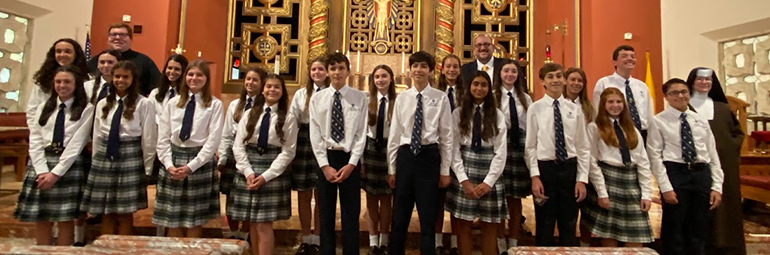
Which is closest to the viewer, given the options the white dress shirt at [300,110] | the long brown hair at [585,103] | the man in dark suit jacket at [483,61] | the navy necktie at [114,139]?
the navy necktie at [114,139]

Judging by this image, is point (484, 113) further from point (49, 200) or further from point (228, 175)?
point (49, 200)

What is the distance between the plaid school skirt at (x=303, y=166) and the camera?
269 cm

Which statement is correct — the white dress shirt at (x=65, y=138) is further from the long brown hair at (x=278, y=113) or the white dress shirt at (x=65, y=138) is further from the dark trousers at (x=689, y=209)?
the dark trousers at (x=689, y=209)

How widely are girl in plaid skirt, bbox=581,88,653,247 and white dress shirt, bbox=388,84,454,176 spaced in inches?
31.7

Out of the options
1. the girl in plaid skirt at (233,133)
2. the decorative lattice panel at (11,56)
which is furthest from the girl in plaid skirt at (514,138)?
the decorative lattice panel at (11,56)

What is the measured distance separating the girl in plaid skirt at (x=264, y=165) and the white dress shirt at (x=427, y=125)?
56cm

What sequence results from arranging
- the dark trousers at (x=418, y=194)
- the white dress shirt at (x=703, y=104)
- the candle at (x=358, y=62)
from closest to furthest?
the dark trousers at (x=418, y=194)
the white dress shirt at (x=703, y=104)
the candle at (x=358, y=62)

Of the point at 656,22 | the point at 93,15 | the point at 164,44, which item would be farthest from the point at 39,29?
the point at 656,22

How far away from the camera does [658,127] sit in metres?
2.58

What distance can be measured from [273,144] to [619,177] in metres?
Result: 1.89

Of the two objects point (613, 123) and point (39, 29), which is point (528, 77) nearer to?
point (613, 123)

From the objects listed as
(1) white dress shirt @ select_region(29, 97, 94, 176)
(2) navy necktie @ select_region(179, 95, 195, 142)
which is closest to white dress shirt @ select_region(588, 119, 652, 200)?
(2) navy necktie @ select_region(179, 95, 195, 142)

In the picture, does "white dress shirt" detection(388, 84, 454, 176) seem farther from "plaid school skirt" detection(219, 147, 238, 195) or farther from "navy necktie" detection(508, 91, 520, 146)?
"plaid school skirt" detection(219, 147, 238, 195)

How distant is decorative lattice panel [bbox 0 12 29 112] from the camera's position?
5426mm
